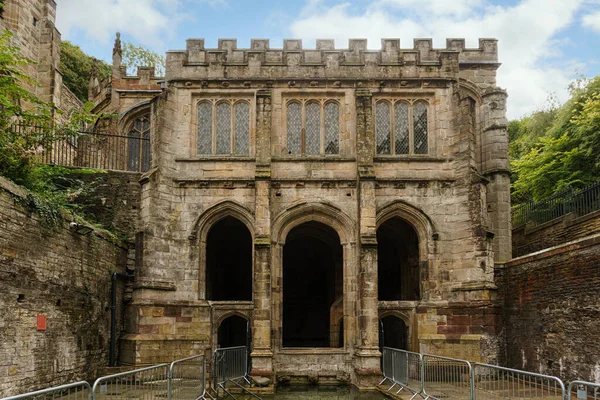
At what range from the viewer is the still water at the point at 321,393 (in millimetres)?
15477

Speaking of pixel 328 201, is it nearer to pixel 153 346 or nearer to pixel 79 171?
pixel 153 346

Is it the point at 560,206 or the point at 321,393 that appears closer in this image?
the point at 321,393

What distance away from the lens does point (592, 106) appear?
23.4 meters

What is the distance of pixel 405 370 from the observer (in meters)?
14.7

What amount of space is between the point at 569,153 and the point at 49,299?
21.0 metres

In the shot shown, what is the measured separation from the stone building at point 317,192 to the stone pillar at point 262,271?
0.11 feet

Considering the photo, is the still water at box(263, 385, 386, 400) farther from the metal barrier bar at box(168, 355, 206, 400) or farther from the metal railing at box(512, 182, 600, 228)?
the metal railing at box(512, 182, 600, 228)

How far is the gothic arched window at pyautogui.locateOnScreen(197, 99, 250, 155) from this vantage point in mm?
19328

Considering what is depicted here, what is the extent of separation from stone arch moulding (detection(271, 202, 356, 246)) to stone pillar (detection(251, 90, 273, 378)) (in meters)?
0.61

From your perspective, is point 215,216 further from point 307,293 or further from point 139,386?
point 307,293

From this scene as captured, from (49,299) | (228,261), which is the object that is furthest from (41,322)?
(228,261)

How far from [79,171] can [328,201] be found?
8.45m

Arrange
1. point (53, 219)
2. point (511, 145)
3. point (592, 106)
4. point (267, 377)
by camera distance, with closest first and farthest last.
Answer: point (53, 219)
point (267, 377)
point (592, 106)
point (511, 145)

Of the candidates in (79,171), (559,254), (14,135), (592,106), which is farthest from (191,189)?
(592,106)
